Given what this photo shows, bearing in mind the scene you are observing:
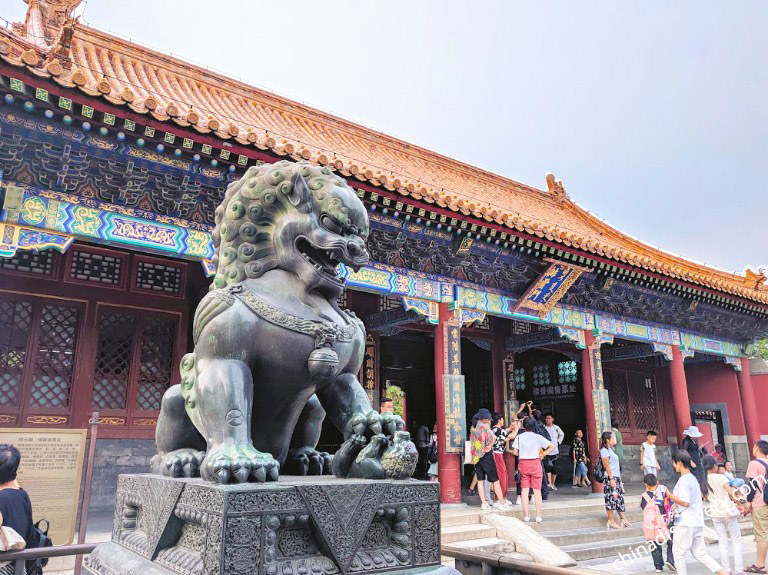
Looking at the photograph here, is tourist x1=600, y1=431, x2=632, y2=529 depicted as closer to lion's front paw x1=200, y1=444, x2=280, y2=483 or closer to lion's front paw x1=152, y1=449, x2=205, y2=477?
lion's front paw x1=152, y1=449, x2=205, y2=477

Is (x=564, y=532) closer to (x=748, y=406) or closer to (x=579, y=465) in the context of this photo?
(x=579, y=465)

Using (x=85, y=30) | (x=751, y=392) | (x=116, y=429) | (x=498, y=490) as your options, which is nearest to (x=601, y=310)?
(x=498, y=490)

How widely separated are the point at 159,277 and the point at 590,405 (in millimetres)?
6759

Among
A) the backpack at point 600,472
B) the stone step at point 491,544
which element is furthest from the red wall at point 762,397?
the stone step at point 491,544

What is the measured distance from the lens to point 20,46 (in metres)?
4.51

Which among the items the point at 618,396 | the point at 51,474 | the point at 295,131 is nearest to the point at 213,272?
the point at 51,474

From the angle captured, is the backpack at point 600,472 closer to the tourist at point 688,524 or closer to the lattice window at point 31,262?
the tourist at point 688,524

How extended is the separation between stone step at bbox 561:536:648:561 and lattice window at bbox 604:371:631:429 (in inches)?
246

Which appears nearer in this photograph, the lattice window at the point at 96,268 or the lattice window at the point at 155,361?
the lattice window at the point at 96,268

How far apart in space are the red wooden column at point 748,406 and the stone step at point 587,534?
263 inches

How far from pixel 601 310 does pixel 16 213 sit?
848cm

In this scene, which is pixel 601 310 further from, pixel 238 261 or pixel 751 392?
pixel 238 261

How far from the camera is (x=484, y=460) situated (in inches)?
267

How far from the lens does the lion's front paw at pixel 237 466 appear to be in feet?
4.66
